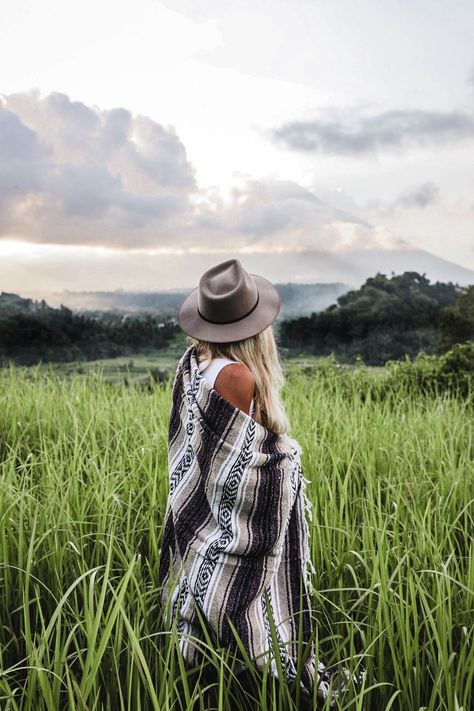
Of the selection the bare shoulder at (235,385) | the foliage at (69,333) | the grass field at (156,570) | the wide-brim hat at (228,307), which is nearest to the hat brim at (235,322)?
the wide-brim hat at (228,307)

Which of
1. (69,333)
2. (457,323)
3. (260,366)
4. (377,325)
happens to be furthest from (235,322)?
(377,325)

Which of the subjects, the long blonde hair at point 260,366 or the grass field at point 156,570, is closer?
the grass field at point 156,570

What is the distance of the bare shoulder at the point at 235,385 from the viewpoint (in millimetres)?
1819

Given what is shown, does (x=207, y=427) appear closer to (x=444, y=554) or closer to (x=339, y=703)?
(x=339, y=703)

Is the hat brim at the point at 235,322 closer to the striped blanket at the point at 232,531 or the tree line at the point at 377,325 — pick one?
the striped blanket at the point at 232,531

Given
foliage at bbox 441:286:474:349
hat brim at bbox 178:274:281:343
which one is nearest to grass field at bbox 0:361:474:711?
hat brim at bbox 178:274:281:343

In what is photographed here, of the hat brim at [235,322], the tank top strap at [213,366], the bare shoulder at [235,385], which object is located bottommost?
the bare shoulder at [235,385]

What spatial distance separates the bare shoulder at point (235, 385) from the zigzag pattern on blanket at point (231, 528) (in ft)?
0.17

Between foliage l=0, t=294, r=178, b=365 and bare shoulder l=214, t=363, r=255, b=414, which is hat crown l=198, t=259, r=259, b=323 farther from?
foliage l=0, t=294, r=178, b=365

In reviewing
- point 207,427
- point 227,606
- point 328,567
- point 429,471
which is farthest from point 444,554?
point 207,427

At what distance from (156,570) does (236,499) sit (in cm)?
75

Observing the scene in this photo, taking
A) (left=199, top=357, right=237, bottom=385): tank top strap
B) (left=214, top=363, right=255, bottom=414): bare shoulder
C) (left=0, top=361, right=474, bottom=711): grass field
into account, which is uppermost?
(left=199, top=357, right=237, bottom=385): tank top strap

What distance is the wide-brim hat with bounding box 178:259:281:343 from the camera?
193 centimetres

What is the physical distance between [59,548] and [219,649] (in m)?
0.90
